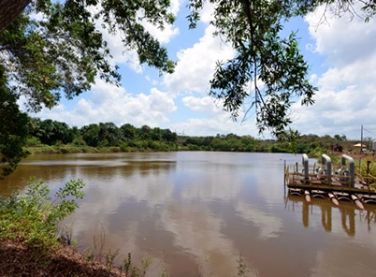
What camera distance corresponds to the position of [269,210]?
1199 cm

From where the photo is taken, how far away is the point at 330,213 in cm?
1168

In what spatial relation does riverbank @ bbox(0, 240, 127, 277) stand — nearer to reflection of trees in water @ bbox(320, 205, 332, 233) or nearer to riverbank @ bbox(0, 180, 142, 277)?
riverbank @ bbox(0, 180, 142, 277)

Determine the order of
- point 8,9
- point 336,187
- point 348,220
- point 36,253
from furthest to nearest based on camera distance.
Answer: point 336,187 → point 348,220 → point 36,253 → point 8,9

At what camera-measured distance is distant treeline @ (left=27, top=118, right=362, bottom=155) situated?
49125 millimetres

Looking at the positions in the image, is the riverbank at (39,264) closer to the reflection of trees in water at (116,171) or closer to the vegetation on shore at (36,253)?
the vegetation on shore at (36,253)

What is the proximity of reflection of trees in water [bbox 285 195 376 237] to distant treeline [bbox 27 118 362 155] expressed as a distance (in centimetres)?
1966

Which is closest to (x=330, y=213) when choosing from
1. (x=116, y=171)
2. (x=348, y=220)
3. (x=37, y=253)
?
(x=348, y=220)

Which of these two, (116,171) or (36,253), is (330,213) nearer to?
(36,253)

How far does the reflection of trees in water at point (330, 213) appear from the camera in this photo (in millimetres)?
10039

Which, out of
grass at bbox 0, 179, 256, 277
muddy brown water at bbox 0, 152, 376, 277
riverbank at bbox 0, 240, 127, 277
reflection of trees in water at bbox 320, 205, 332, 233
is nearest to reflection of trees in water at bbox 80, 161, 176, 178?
muddy brown water at bbox 0, 152, 376, 277

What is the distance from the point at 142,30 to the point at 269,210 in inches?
391

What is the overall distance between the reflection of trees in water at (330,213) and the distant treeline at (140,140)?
64.5 feet

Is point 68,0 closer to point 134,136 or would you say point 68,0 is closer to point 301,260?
point 301,260

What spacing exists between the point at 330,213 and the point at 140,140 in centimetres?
6074
